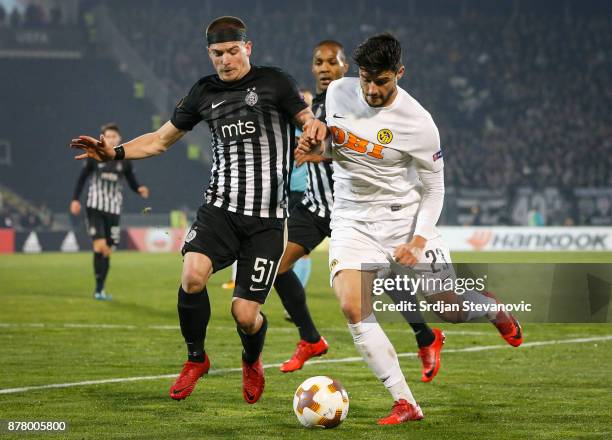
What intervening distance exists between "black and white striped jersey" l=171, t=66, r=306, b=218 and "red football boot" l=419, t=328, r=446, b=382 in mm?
1665

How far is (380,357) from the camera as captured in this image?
19.1 ft

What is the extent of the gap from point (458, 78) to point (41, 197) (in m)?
16.4

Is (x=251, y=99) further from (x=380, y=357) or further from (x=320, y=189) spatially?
(x=320, y=189)

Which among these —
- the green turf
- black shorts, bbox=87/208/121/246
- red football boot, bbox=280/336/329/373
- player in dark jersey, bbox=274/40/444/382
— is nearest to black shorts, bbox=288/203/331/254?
player in dark jersey, bbox=274/40/444/382

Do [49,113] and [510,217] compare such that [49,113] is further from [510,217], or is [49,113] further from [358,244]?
[358,244]

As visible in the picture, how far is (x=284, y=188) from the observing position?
21.5ft

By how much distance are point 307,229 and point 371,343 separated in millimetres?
2719

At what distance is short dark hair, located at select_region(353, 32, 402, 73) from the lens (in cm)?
564

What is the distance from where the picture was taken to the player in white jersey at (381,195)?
578 centimetres

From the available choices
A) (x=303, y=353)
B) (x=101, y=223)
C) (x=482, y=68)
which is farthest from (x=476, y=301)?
(x=482, y=68)

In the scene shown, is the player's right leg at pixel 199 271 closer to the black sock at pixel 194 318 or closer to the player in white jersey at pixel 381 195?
the black sock at pixel 194 318

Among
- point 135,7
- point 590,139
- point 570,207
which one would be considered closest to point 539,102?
point 590,139

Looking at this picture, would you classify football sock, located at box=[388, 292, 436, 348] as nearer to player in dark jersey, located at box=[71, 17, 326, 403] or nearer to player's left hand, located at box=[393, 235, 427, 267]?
player in dark jersey, located at box=[71, 17, 326, 403]

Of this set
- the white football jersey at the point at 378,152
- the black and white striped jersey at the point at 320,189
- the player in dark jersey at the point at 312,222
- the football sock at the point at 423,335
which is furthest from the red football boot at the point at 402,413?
the black and white striped jersey at the point at 320,189
